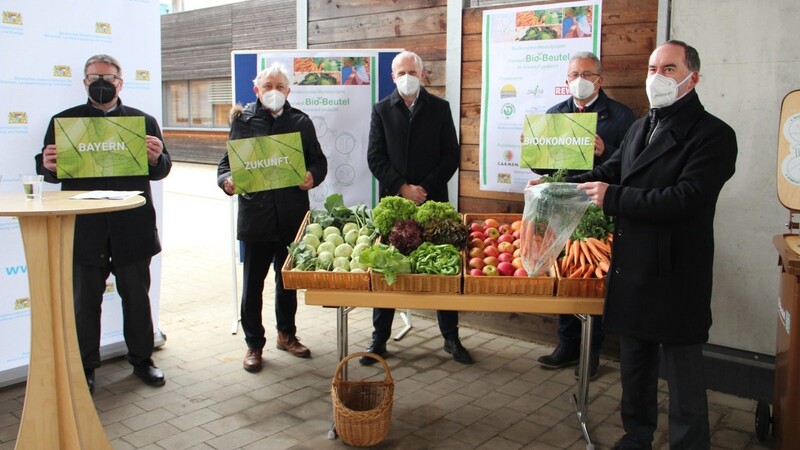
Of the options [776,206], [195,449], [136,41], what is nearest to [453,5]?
[136,41]

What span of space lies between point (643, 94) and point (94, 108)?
11.8 feet

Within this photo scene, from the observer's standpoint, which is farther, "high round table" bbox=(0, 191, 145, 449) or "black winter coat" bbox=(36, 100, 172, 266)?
"black winter coat" bbox=(36, 100, 172, 266)

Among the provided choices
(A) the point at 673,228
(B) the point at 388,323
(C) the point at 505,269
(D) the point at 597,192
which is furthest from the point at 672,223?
(B) the point at 388,323

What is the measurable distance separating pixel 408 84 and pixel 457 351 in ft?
6.44

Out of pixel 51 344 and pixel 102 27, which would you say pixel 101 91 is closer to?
pixel 102 27

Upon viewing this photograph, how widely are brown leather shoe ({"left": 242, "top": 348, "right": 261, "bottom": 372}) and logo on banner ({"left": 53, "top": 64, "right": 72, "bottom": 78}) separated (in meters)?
2.19

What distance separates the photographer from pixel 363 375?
468 cm

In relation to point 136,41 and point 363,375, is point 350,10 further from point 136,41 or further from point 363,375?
point 363,375

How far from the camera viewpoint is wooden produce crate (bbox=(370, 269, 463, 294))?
11.1ft

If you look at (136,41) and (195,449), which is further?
(136,41)

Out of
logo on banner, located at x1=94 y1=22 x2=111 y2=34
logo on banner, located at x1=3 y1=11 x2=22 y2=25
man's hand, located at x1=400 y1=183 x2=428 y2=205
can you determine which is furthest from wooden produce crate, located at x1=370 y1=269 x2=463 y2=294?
logo on banner, located at x1=3 y1=11 x2=22 y2=25

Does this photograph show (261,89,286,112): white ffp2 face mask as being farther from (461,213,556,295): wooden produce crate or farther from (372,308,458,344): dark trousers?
(461,213,556,295): wooden produce crate

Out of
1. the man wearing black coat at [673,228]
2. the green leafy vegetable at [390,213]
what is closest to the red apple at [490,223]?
the green leafy vegetable at [390,213]

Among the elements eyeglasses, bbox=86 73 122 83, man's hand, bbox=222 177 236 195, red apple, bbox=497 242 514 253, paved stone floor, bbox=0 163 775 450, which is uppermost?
eyeglasses, bbox=86 73 122 83
